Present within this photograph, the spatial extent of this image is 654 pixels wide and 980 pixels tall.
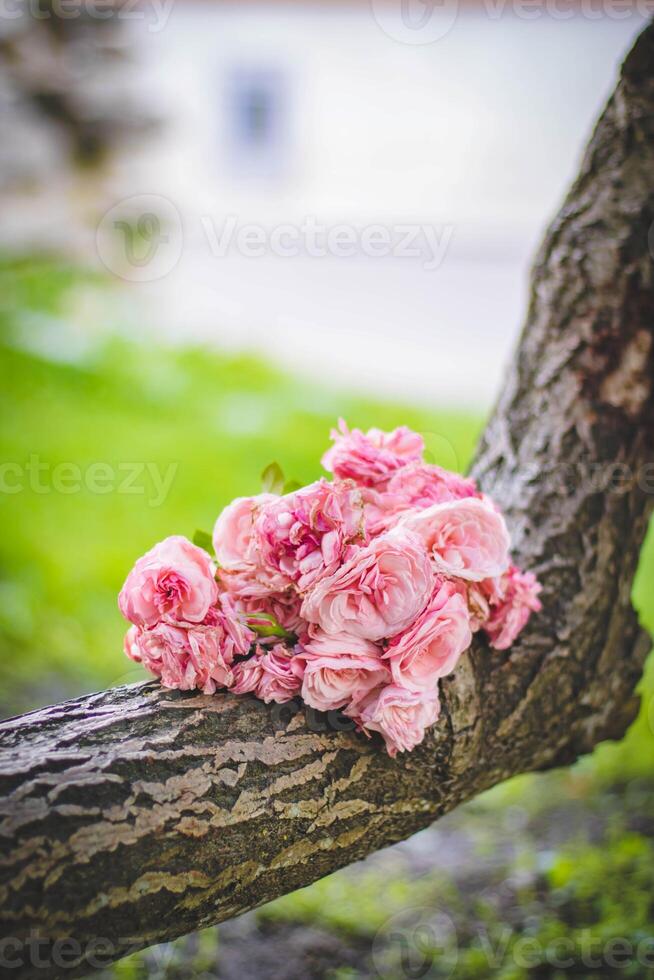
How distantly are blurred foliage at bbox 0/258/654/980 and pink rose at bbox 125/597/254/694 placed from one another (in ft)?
1.90

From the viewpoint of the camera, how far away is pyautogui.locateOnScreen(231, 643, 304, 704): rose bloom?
42.4 inches

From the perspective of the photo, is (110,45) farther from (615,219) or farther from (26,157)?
(615,219)

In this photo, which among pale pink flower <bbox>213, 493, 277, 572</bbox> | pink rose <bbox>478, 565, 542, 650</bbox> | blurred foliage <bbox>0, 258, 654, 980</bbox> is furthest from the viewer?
blurred foliage <bbox>0, 258, 654, 980</bbox>

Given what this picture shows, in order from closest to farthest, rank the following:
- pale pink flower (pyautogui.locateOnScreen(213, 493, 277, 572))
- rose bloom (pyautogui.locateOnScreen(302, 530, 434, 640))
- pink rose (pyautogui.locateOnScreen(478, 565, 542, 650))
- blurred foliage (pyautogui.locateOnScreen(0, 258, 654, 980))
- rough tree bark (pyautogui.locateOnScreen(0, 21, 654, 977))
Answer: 1. rough tree bark (pyautogui.locateOnScreen(0, 21, 654, 977))
2. rose bloom (pyautogui.locateOnScreen(302, 530, 434, 640))
3. pale pink flower (pyautogui.locateOnScreen(213, 493, 277, 572))
4. pink rose (pyautogui.locateOnScreen(478, 565, 542, 650))
5. blurred foliage (pyautogui.locateOnScreen(0, 258, 654, 980))

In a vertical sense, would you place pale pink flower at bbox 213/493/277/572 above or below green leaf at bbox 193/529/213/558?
above

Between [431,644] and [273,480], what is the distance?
0.31 meters

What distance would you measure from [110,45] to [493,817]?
4.99m

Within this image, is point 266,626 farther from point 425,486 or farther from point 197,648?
point 425,486

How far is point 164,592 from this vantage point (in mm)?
1046

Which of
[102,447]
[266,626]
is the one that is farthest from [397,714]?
[102,447]

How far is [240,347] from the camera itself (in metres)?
4.96

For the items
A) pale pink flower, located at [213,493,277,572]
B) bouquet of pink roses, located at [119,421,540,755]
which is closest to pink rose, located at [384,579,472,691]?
bouquet of pink roses, located at [119,421,540,755]

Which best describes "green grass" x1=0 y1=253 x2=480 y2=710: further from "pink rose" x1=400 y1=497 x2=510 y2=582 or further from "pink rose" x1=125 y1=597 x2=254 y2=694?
"pink rose" x1=125 y1=597 x2=254 y2=694

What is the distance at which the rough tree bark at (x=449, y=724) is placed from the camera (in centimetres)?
91
